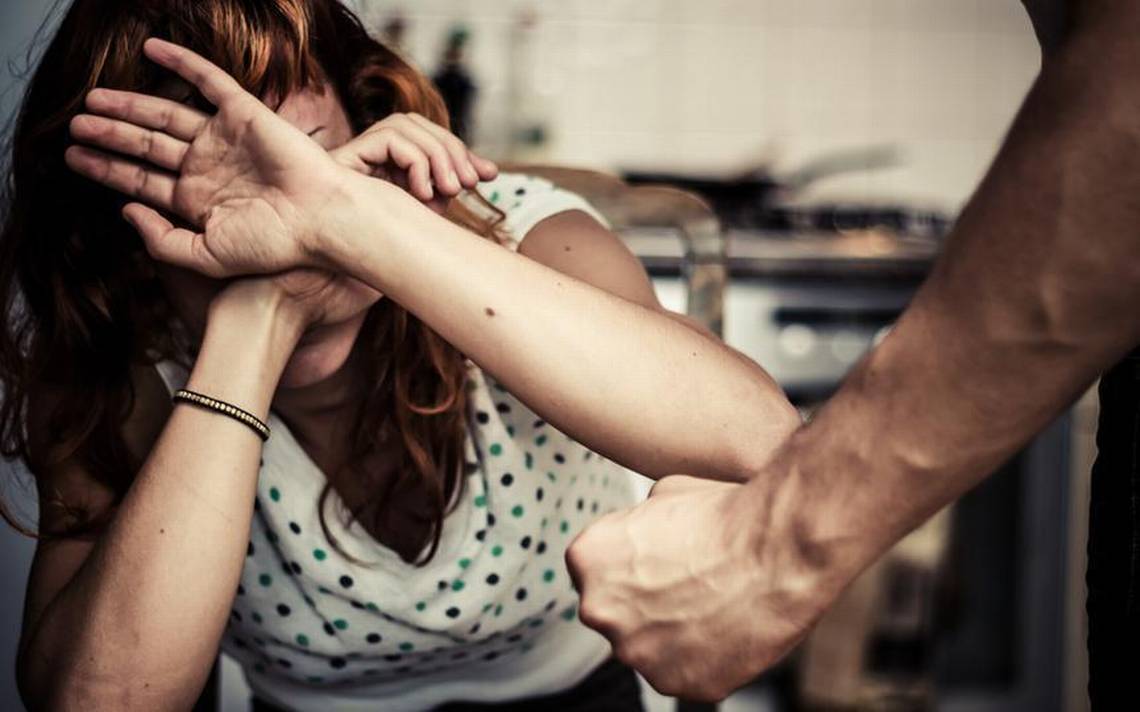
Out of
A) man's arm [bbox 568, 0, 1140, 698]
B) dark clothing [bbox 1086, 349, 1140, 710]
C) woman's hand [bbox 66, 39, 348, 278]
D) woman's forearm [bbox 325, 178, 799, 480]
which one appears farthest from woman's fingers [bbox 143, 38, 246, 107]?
dark clothing [bbox 1086, 349, 1140, 710]

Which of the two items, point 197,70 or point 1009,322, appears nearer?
point 1009,322

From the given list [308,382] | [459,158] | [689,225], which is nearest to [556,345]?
[459,158]

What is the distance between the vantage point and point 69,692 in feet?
2.45

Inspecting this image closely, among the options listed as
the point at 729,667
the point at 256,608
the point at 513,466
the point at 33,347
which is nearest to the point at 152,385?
the point at 33,347

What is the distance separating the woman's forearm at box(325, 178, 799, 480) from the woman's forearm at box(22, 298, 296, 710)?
0.42ft

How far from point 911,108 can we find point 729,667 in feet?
7.28

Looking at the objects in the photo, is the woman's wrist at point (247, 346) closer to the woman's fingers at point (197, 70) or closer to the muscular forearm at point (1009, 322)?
the woman's fingers at point (197, 70)

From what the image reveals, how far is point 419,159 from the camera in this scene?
746mm

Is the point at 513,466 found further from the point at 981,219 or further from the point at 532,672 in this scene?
the point at 981,219

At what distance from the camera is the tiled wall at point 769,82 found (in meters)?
2.42

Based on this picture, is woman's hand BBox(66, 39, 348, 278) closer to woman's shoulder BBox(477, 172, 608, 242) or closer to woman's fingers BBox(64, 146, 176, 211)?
woman's fingers BBox(64, 146, 176, 211)

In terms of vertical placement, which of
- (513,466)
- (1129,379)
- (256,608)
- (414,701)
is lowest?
(414,701)

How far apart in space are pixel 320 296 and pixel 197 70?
0.54 ft

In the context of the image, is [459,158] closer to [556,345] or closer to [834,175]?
[556,345]
